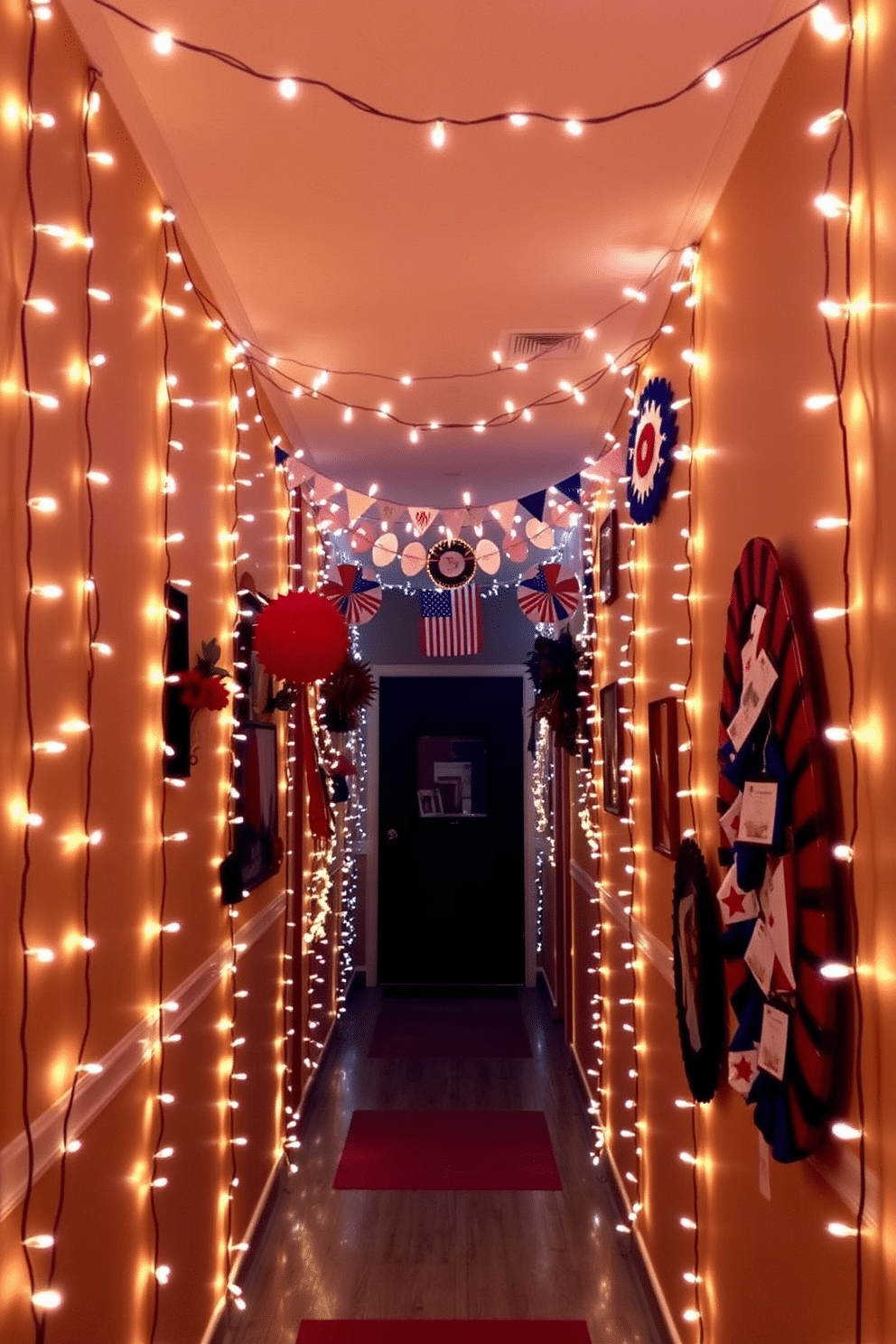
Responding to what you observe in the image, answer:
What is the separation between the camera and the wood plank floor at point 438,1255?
320 cm

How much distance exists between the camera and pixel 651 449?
314 centimetres

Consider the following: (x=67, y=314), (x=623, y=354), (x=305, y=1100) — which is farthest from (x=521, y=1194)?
(x=67, y=314)

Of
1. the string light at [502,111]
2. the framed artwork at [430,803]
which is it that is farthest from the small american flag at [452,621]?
the string light at [502,111]

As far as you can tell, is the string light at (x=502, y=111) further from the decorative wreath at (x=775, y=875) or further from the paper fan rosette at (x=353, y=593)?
the paper fan rosette at (x=353, y=593)

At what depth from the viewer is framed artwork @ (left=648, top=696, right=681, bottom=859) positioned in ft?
9.53

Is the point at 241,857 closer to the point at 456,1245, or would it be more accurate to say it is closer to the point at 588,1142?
the point at 456,1245

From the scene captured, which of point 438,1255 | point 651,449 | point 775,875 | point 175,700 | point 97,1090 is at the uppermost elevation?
point 651,449

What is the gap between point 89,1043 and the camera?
6.27 ft

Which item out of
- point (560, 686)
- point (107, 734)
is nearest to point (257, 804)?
point (107, 734)

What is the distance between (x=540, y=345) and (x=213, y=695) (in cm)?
176

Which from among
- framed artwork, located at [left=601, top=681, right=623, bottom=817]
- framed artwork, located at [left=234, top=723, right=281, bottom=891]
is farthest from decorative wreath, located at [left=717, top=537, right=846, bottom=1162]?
framed artwork, located at [left=601, top=681, right=623, bottom=817]

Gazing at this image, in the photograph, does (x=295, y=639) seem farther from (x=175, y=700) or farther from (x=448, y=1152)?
(x=448, y=1152)

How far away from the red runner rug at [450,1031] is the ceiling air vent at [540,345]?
378 centimetres

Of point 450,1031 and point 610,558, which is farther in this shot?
point 450,1031
